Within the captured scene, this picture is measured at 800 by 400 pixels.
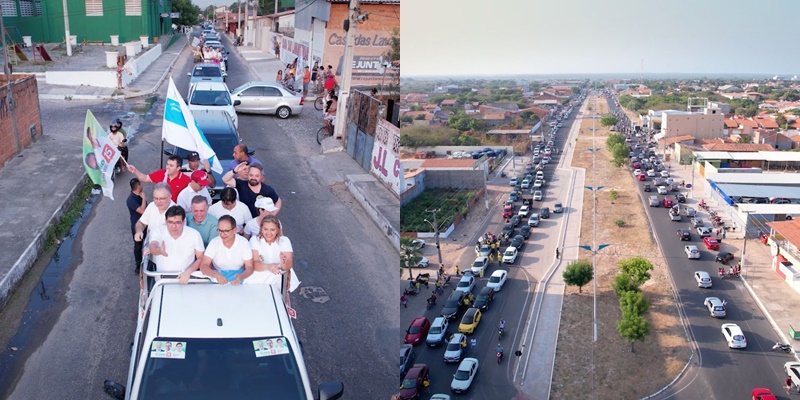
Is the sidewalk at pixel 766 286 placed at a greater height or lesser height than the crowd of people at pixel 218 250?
lesser

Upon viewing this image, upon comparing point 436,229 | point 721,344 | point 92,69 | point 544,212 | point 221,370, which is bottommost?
point 721,344

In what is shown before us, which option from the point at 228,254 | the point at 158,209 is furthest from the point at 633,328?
the point at 228,254

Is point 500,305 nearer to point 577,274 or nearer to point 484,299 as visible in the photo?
point 484,299

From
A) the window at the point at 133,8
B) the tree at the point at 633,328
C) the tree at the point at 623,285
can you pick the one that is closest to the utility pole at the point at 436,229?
the tree at the point at 633,328

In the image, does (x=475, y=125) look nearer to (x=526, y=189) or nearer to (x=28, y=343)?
(x=526, y=189)

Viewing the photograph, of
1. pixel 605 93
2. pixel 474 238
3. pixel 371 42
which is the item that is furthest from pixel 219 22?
pixel 474 238

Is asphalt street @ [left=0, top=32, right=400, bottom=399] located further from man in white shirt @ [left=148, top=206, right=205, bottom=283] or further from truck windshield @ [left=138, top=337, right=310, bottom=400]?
truck windshield @ [left=138, top=337, right=310, bottom=400]

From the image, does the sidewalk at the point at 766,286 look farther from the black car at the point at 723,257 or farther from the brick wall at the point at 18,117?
the brick wall at the point at 18,117
